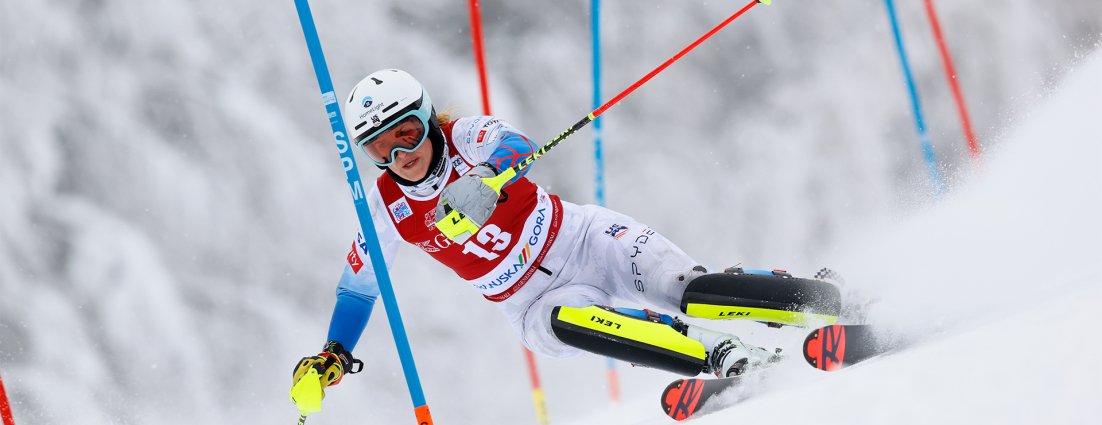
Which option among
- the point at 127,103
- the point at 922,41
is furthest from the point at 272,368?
the point at 922,41

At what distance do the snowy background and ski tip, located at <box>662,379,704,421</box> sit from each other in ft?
10.2

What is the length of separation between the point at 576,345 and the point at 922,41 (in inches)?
288

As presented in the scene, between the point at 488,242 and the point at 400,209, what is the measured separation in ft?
1.19

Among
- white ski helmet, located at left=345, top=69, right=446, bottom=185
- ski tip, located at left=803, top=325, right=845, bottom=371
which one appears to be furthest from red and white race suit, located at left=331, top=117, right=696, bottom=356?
ski tip, located at left=803, top=325, right=845, bottom=371

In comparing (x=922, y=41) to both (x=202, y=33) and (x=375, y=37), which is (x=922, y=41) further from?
(x=202, y=33)

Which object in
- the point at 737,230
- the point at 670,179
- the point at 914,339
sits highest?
the point at 670,179

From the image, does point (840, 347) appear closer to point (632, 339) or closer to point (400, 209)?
point (632, 339)

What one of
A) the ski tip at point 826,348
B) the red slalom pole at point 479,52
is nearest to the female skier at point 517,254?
the ski tip at point 826,348

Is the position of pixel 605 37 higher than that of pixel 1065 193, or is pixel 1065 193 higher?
pixel 605 37

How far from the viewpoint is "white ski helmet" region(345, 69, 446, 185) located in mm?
3195

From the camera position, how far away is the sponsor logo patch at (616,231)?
11.7 ft

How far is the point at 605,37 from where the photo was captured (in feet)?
29.2

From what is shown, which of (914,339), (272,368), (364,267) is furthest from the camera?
(272,368)

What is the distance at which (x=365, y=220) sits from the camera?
2814 mm
